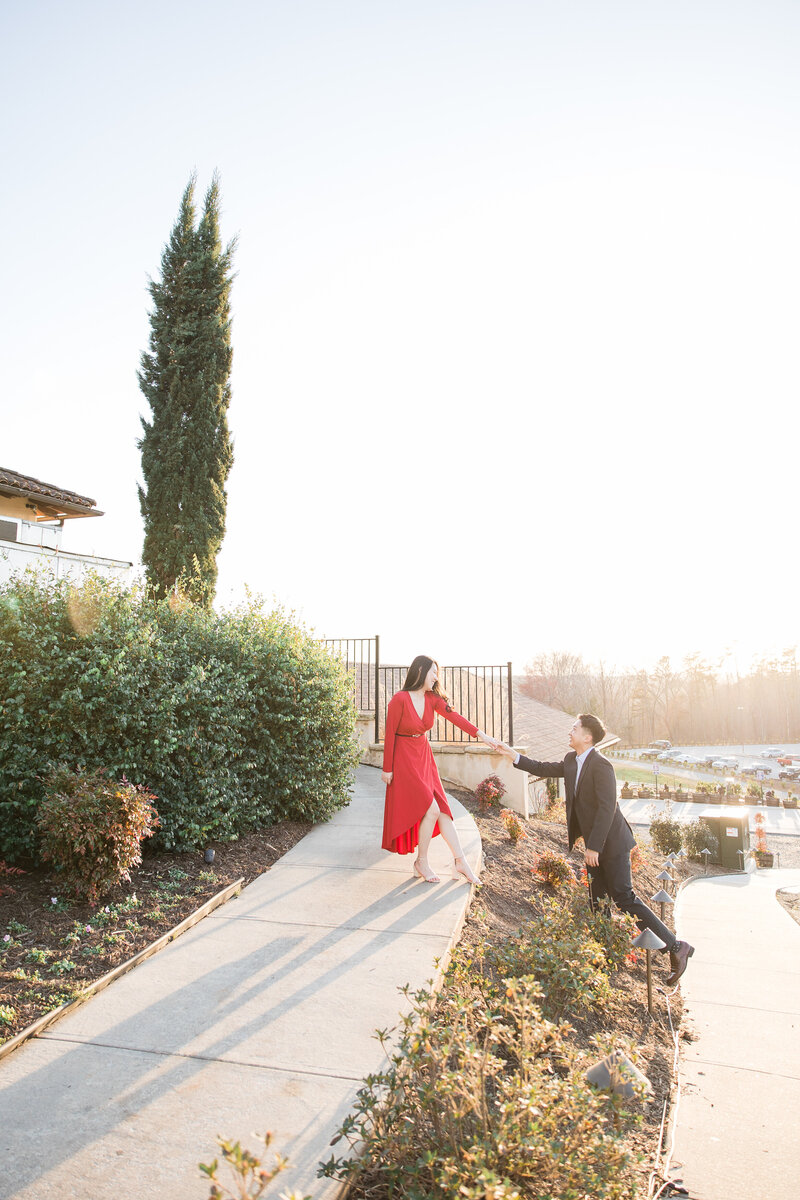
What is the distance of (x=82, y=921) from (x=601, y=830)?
12.1 feet

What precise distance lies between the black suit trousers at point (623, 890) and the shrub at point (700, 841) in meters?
11.5

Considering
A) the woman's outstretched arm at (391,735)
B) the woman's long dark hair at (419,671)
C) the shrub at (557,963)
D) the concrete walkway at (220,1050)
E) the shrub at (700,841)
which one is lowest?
the shrub at (700,841)

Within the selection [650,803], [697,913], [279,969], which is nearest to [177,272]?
[279,969]

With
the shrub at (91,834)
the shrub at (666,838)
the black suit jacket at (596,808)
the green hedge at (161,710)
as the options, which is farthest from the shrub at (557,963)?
the shrub at (666,838)

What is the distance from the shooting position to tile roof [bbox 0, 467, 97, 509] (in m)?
13.1

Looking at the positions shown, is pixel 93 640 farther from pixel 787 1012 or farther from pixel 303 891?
pixel 787 1012

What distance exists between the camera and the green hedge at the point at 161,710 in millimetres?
5434

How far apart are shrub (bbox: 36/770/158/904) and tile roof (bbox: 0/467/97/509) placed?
1018 cm

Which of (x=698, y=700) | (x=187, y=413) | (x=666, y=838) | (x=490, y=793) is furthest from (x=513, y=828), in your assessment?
(x=698, y=700)

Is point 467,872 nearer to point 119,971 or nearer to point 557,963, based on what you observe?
point 557,963

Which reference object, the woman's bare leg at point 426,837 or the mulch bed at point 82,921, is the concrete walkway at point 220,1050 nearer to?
the mulch bed at point 82,921

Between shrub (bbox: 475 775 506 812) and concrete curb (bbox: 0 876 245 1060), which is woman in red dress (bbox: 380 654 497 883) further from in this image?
shrub (bbox: 475 775 506 812)

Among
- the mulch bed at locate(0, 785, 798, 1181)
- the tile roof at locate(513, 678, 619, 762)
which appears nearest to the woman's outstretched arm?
the mulch bed at locate(0, 785, 798, 1181)

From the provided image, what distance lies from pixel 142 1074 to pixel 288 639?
16.3ft
